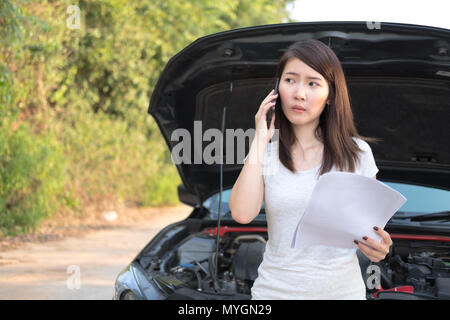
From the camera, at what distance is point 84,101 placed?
1036 cm

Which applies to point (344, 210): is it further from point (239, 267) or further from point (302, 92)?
point (239, 267)

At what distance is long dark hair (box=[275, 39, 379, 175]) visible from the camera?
170 cm

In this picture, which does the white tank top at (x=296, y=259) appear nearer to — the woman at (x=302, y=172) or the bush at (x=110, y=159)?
the woman at (x=302, y=172)

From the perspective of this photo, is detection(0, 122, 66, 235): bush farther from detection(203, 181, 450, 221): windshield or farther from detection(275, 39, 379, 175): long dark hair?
detection(275, 39, 379, 175): long dark hair

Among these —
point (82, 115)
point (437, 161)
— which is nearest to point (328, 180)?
point (437, 161)

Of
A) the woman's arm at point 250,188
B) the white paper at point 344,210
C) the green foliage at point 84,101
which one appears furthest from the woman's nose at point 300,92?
the green foliage at point 84,101

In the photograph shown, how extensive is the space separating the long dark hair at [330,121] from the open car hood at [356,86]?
2.18 ft

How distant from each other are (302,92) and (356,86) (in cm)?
125

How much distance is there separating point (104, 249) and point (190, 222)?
457 centimetres

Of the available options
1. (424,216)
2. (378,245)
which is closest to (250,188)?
(378,245)

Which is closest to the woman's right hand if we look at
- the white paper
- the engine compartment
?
the white paper

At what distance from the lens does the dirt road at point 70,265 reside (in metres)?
5.14

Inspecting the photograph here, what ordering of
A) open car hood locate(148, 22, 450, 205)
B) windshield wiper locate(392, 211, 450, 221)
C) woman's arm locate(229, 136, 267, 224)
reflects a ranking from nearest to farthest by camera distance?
woman's arm locate(229, 136, 267, 224), open car hood locate(148, 22, 450, 205), windshield wiper locate(392, 211, 450, 221)
